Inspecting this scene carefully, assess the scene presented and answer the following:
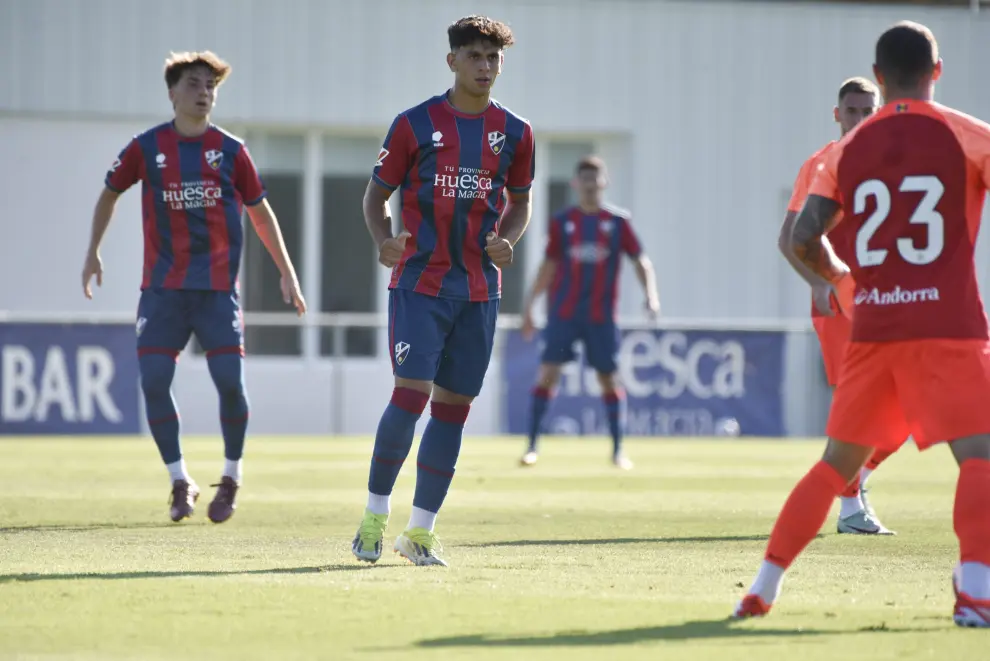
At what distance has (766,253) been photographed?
24141 mm

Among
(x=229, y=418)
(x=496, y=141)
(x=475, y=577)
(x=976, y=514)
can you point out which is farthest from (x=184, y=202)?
(x=976, y=514)

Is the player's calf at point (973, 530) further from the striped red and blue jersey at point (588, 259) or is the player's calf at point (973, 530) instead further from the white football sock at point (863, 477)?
the striped red and blue jersey at point (588, 259)

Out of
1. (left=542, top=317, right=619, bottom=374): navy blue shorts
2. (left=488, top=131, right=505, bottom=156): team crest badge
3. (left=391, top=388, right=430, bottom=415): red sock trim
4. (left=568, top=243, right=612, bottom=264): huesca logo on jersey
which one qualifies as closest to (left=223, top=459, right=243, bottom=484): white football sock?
(left=391, top=388, right=430, bottom=415): red sock trim

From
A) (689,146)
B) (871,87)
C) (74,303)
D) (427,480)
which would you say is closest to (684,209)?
(689,146)

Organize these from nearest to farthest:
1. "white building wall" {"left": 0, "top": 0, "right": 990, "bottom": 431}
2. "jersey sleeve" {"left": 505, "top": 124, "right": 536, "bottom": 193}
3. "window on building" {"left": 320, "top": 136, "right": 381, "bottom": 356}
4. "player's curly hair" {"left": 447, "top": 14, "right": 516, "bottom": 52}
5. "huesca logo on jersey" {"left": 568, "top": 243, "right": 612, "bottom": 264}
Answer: "player's curly hair" {"left": 447, "top": 14, "right": 516, "bottom": 52}, "jersey sleeve" {"left": 505, "top": 124, "right": 536, "bottom": 193}, "huesca logo on jersey" {"left": 568, "top": 243, "right": 612, "bottom": 264}, "white building wall" {"left": 0, "top": 0, "right": 990, "bottom": 431}, "window on building" {"left": 320, "top": 136, "right": 381, "bottom": 356}

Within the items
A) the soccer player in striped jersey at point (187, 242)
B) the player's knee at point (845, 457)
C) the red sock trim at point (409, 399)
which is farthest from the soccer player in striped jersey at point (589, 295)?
the player's knee at point (845, 457)

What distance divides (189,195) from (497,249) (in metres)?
2.52

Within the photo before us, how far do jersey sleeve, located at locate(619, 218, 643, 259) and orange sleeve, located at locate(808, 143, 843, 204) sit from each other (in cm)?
901

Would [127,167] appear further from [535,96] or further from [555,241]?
[535,96]

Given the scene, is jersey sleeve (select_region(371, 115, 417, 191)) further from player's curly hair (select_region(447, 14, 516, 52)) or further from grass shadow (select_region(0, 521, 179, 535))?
grass shadow (select_region(0, 521, 179, 535))

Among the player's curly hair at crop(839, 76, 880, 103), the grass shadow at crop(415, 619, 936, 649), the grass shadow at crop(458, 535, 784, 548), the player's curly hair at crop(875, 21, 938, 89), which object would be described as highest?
the player's curly hair at crop(839, 76, 880, 103)

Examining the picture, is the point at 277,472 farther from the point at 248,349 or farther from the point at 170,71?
the point at 248,349

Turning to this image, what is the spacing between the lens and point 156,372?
922 centimetres

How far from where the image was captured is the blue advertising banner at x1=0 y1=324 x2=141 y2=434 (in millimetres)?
18859
